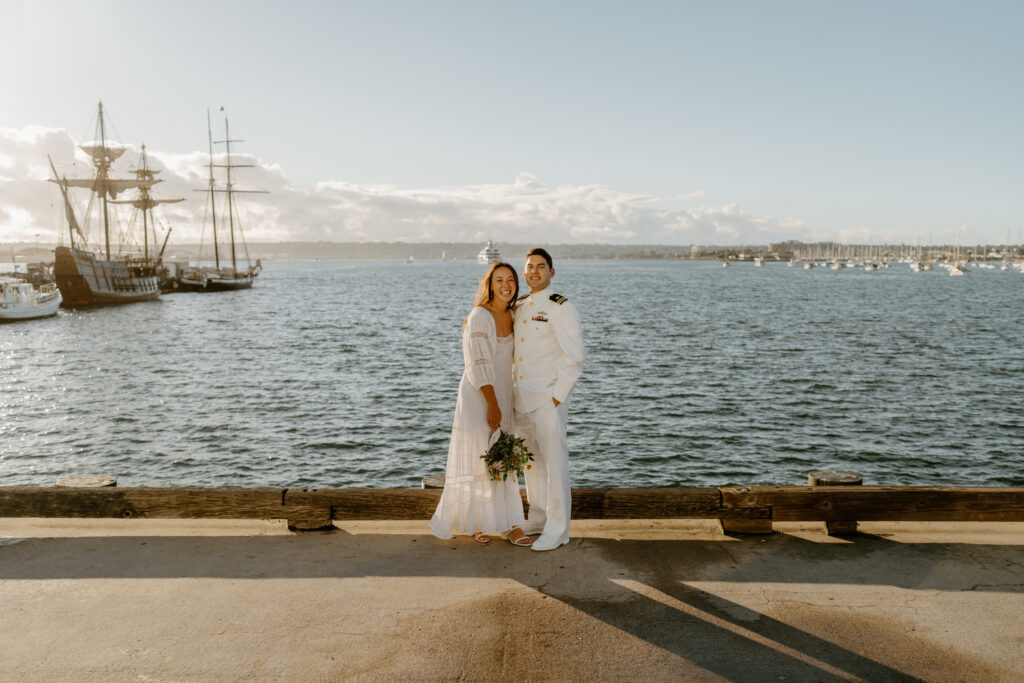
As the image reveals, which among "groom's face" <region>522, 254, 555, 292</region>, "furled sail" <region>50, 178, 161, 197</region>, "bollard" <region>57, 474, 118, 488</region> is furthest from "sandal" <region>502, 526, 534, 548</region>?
"furled sail" <region>50, 178, 161, 197</region>

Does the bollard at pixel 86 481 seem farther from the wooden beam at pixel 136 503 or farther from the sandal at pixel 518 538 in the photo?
the sandal at pixel 518 538

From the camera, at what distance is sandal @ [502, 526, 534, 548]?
18.5ft

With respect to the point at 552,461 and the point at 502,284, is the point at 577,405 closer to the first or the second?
the point at 552,461

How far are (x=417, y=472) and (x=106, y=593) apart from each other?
11.6 m

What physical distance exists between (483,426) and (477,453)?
0.22m

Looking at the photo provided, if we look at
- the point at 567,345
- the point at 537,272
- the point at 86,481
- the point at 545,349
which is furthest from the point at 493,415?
the point at 86,481

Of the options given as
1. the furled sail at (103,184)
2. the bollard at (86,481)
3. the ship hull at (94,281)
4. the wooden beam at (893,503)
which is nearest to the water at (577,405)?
the bollard at (86,481)

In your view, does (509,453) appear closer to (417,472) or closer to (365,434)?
(417,472)

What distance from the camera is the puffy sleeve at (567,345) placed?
5.45m

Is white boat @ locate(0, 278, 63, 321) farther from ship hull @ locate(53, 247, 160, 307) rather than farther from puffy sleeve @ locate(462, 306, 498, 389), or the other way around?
puffy sleeve @ locate(462, 306, 498, 389)

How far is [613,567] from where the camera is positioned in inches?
204

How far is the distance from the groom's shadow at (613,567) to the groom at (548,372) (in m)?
0.38

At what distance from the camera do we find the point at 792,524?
6.13 m

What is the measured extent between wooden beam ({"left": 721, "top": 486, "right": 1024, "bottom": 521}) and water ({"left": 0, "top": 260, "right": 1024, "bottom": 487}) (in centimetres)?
988
